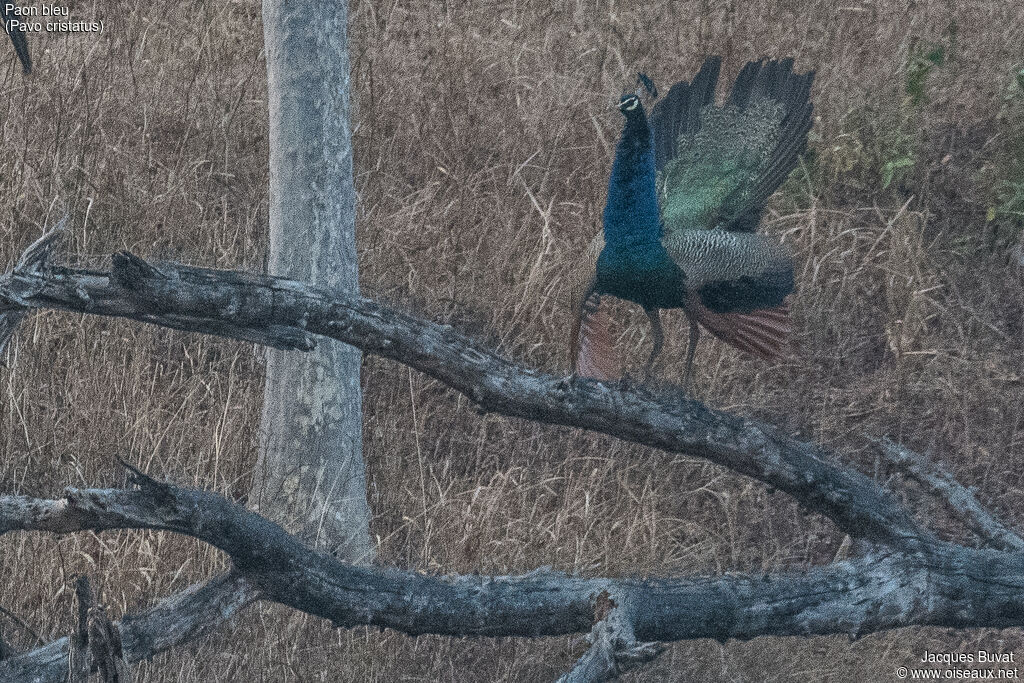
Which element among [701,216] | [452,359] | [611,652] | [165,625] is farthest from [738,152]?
[165,625]

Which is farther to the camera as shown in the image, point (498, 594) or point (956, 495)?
point (956, 495)

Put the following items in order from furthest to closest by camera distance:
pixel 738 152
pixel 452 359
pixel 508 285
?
pixel 508 285 → pixel 738 152 → pixel 452 359

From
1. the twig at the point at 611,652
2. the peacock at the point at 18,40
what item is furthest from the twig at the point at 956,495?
the peacock at the point at 18,40

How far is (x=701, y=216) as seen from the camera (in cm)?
396

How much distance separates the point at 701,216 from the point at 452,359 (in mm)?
1438

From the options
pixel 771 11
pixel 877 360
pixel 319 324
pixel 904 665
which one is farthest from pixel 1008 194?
pixel 319 324

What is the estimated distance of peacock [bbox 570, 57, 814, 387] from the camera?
3.52 metres

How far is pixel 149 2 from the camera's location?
666 cm

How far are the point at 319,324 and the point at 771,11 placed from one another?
4594 mm

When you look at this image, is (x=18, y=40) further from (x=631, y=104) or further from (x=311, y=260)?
(x=631, y=104)

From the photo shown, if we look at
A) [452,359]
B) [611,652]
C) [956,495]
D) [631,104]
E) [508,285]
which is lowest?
[611,652]

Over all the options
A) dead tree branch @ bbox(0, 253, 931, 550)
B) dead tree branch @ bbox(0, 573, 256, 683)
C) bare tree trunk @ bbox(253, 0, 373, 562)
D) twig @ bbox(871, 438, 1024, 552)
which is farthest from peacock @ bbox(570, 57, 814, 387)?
dead tree branch @ bbox(0, 573, 256, 683)

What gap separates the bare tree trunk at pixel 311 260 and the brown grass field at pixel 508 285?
24 centimetres

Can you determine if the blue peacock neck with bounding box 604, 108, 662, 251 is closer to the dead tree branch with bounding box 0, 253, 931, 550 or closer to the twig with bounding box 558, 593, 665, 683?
the dead tree branch with bounding box 0, 253, 931, 550
